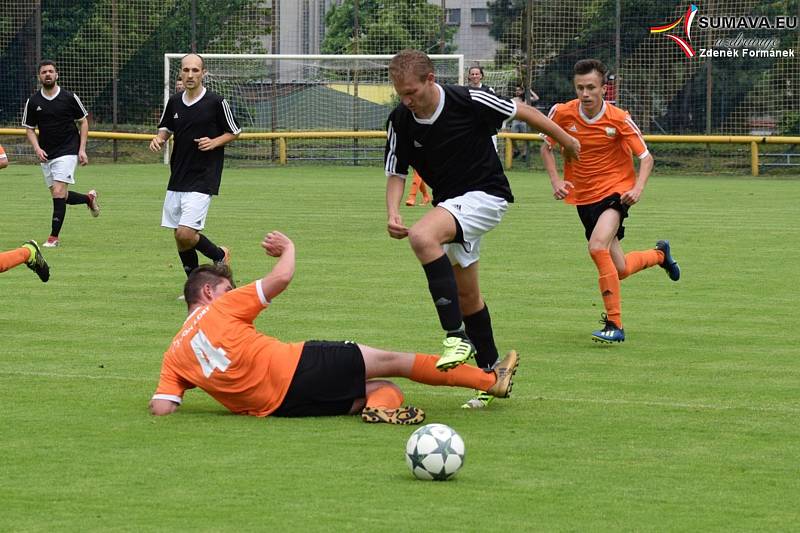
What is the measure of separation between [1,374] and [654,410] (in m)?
4.11

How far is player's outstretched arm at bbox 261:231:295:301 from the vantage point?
23.1 feet

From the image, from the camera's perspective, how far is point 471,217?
7.60 m

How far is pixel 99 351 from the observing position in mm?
9500

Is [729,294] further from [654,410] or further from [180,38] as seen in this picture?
[180,38]

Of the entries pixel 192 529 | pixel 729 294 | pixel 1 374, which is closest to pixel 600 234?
pixel 729 294

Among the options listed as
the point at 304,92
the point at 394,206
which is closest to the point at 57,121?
the point at 394,206

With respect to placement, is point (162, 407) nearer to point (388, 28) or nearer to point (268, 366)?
point (268, 366)

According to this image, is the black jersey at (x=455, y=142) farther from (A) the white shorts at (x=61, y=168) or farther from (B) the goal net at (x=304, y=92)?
(B) the goal net at (x=304, y=92)

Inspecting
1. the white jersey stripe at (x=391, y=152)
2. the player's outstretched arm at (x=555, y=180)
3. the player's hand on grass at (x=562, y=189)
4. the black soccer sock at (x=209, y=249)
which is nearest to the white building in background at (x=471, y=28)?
the black soccer sock at (x=209, y=249)

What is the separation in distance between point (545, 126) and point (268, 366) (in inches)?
86.4

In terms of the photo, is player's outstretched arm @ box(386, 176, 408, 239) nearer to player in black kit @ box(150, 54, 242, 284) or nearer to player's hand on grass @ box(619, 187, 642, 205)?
player's hand on grass @ box(619, 187, 642, 205)

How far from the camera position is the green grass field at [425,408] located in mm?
5469

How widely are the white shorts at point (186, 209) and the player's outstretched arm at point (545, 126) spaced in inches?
193

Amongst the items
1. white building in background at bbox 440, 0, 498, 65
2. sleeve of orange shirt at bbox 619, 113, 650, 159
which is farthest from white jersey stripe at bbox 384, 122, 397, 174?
white building in background at bbox 440, 0, 498, 65
